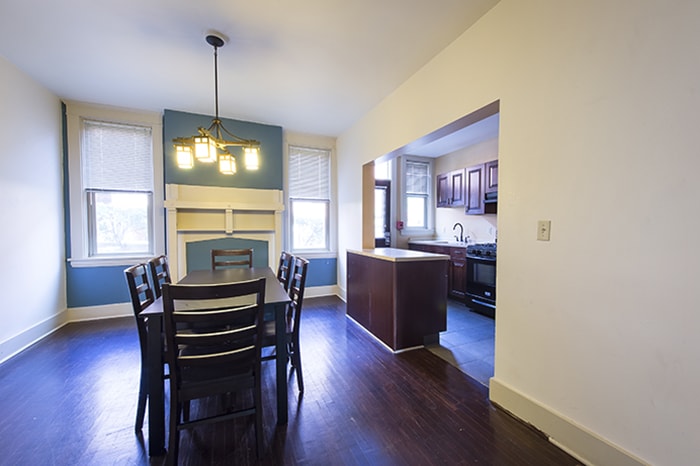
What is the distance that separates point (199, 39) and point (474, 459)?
3.56 m

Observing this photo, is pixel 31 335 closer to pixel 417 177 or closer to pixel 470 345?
pixel 470 345

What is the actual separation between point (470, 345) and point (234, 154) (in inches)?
157

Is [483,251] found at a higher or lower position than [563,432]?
higher

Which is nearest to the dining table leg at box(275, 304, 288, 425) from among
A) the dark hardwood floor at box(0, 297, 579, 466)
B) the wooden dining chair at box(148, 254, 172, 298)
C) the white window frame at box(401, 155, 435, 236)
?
the dark hardwood floor at box(0, 297, 579, 466)

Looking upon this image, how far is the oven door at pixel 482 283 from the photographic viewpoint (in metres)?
3.65

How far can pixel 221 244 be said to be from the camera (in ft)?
13.3

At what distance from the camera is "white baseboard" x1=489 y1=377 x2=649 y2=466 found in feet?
4.39

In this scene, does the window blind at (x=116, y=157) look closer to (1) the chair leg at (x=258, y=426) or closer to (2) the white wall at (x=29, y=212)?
(2) the white wall at (x=29, y=212)

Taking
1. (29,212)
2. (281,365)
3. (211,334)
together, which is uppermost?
(29,212)

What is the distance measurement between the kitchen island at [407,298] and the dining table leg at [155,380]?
6.26ft

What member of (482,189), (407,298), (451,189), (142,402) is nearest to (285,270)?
(407,298)

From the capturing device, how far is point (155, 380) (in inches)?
58.6

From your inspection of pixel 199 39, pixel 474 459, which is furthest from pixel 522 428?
pixel 199 39

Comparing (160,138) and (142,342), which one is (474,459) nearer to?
(142,342)
